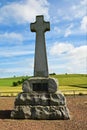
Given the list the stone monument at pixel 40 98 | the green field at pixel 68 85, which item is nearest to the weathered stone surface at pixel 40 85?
the stone monument at pixel 40 98

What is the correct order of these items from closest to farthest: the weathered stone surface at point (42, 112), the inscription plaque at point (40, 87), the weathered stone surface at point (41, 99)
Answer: the weathered stone surface at point (42, 112), the weathered stone surface at point (41, 99), the inscription plaque at point (40, 87)

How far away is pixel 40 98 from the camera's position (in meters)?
15.4

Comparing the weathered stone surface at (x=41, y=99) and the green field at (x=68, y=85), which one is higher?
the green field at (x=68, y=85)

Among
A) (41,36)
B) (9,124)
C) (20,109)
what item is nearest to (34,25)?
(41,36)

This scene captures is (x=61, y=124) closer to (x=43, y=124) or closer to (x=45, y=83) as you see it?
(x=43, y=124)

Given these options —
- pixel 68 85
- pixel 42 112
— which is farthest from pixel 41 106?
pixel 68 85

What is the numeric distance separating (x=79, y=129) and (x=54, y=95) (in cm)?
313

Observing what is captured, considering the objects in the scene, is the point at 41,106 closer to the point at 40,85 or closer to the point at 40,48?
the point at 40,85

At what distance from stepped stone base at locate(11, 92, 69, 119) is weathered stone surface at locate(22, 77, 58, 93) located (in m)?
0.21

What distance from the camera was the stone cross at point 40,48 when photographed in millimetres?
15844

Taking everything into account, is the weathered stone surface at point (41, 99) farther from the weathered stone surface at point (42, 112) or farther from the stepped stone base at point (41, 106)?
the weathered stone surface at point (42, 112)

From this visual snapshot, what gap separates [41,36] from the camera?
16.2 meters

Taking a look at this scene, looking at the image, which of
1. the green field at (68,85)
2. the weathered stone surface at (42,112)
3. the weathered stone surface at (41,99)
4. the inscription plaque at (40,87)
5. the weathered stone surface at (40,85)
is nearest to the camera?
the weathered stone surface at (42,112)

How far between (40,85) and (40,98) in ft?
2.06
